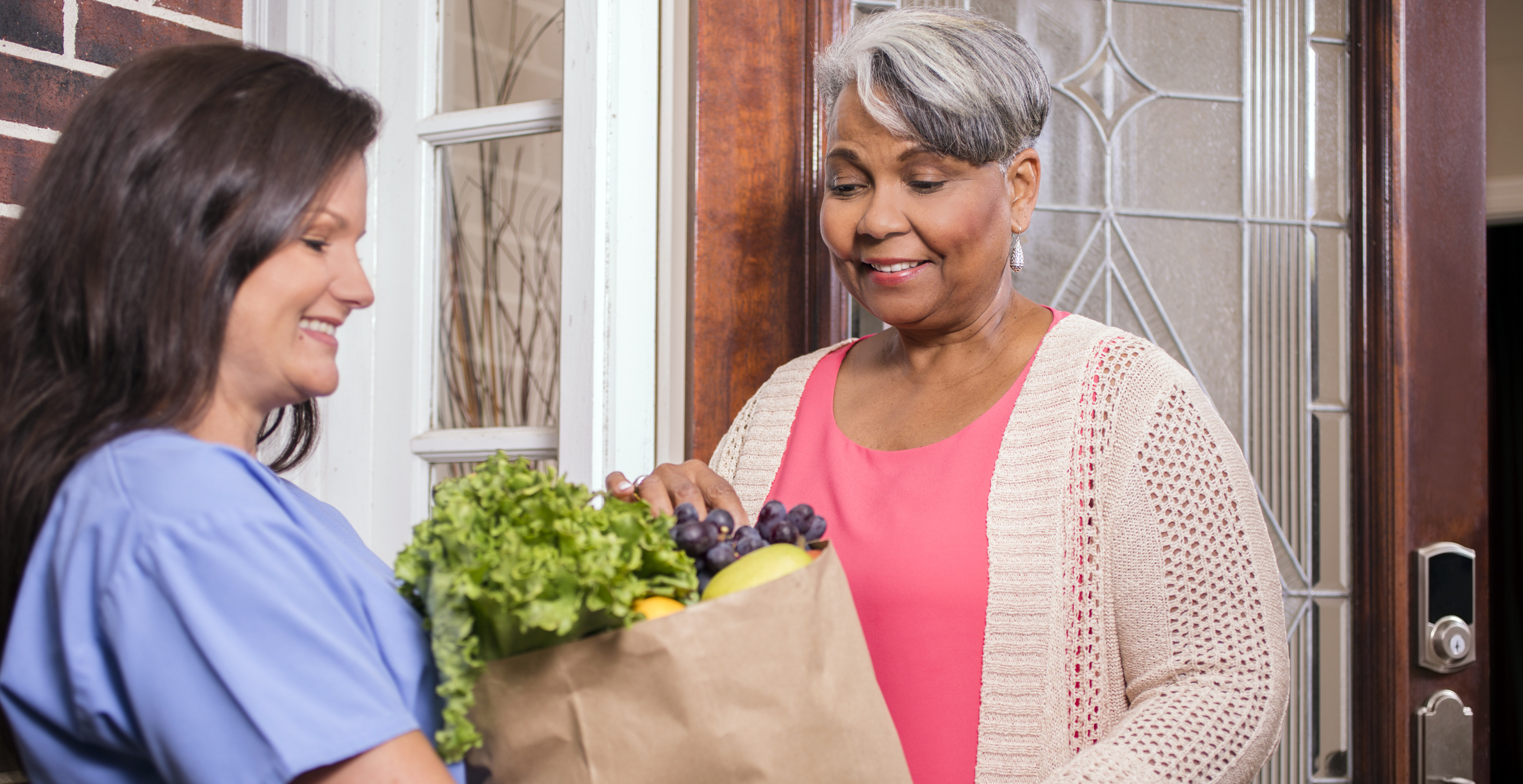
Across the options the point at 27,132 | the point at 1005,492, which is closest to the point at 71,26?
the point at 27,132

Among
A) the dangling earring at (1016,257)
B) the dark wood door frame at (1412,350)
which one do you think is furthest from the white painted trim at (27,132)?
the dark wood door frame at (1412,350)

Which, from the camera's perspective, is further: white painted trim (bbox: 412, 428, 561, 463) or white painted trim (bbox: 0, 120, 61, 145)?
white painted trim (bbox: 412, 428, 561, 463)

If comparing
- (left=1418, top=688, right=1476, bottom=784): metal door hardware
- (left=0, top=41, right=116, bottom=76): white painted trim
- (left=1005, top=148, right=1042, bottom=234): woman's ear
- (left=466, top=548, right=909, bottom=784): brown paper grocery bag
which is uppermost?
(left=0, top=41, right=116, bottom=76): white painted trim

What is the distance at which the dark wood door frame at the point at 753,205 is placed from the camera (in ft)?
5.59

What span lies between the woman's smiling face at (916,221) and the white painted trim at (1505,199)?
2765 millimetres

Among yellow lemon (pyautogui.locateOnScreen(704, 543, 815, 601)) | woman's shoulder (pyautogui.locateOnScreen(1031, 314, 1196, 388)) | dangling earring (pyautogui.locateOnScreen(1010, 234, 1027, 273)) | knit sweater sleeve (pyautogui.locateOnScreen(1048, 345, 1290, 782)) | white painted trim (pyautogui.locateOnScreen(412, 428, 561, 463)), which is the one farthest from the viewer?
white painted trim (pyautogui.locateOnScreen(412, 428, 561, 463))

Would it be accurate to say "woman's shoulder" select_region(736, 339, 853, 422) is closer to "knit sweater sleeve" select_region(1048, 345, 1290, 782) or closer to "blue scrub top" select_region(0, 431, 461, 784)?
"knit sweater sleeve" select_region(1048, 345, 1290, 782)

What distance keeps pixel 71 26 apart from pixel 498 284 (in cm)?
73

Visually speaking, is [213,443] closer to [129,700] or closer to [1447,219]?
[129,700]

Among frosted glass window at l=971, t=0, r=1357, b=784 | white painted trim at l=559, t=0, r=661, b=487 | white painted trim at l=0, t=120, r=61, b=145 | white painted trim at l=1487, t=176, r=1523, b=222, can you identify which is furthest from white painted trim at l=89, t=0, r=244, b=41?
white painted trim at l=1487, t=176, r=1523, b=222

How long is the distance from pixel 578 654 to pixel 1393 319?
144 cm

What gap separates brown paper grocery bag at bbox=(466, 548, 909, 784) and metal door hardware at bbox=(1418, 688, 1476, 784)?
123 cm

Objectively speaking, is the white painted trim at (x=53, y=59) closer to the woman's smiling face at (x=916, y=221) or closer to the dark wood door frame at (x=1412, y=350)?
the woman's smiling face at (x=916, y=221)

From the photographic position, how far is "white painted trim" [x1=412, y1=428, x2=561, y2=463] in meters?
1.83
